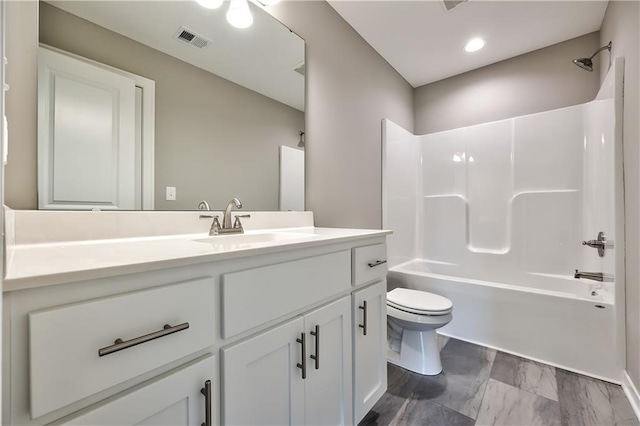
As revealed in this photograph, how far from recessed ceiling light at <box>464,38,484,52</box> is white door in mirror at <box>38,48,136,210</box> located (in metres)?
2.43

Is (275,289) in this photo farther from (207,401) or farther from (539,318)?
(539,318)

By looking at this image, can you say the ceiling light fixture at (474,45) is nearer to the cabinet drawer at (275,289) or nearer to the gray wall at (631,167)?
the gray wall at (631,167)

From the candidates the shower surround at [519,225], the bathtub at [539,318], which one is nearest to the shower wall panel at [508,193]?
the shower surround at [519,225]

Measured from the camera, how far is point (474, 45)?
2.21 meters

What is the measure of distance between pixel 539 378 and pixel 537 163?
1.68 meters

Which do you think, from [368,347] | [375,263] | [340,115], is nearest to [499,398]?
[368,347]

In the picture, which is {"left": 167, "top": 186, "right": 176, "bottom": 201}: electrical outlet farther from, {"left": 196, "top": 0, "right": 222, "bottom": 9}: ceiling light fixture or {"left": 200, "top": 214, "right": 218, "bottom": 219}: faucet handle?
{"left": 196, "top": 0, "right": 222, "bottom": 9}: ceiling light fixture

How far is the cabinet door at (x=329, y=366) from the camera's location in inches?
36.0

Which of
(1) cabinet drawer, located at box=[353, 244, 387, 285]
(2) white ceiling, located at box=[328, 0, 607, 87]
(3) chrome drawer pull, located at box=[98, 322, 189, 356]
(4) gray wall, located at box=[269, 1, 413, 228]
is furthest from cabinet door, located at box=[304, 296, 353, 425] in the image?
(2) white ceiling, located at box=[328, 0, 607, 87]

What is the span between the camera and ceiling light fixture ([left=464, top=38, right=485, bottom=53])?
2146 millimetres

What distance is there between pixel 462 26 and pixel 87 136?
2.41 m

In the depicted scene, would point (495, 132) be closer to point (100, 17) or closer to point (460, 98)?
point (460, 98)

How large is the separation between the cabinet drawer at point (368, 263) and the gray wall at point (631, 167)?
1248 millimetres

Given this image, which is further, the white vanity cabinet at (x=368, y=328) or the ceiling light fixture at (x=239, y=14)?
the ceiling light fixture at (x=239, y=14)
